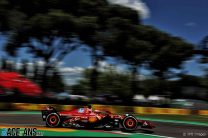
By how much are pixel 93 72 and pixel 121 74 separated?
10850 millimetres

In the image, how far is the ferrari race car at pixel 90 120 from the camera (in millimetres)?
10328

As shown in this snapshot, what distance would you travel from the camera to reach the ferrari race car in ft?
33.9

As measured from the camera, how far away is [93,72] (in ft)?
81.1

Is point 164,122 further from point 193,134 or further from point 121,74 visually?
point 121,74

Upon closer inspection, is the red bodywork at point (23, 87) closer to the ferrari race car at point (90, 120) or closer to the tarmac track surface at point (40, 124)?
the tarmac track surface at point (40, 124)

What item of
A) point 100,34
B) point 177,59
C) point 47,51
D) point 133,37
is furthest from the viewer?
point 47,51

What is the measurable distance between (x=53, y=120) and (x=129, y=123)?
227cm

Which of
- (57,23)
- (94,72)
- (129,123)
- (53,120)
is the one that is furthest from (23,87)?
(94,72)

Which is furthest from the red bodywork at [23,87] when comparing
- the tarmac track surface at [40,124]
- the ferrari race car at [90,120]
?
the ferrari race car at [90,120]

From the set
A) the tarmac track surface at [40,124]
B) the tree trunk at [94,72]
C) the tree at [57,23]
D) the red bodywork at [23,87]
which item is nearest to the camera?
the tarmac track surface at [40,124]

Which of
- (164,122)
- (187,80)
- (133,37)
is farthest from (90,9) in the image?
(187,80)

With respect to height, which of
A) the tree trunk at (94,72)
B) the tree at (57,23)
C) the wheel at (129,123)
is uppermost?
the tree at (57,23)

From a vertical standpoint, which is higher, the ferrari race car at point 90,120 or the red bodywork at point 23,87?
the red bodywork at point 23,87

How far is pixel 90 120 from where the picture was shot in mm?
11000
